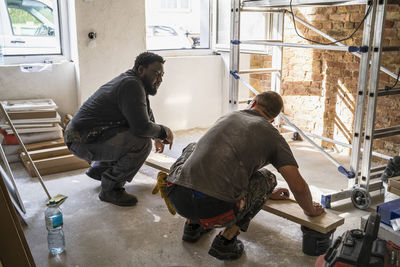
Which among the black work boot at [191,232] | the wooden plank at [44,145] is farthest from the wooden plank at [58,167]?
the black work boot at [191,232]

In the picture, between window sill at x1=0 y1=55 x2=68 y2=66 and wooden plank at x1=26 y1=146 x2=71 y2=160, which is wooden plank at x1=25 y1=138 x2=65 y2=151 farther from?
window sill at x1=0 y1=55 x2=68 y2=66

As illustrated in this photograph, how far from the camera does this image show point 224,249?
2.22 metres

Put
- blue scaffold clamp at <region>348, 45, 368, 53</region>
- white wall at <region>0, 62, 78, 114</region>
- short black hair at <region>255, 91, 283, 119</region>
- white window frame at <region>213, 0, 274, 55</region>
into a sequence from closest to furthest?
short black hair at <region>255, 91, 283, 119</region> < blue scaffold clamp at <region>348, 45, 368, 53</region> < white wall at <region>0, 62, 78, 114</region> < white window frame at <region>213, 0, 274, 55</region>

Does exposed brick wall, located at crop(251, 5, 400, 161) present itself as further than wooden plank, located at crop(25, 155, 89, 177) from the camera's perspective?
Yes

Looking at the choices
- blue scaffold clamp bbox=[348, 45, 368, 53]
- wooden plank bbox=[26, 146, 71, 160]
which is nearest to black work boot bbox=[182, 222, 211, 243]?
blue scaffold clamp bbox=[348, 45, 368, 53]

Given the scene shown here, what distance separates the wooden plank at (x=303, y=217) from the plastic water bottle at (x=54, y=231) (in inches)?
45.9

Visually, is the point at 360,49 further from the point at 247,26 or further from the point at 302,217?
the point at 247,26

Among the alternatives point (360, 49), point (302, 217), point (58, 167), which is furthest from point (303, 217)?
point (58, 167)

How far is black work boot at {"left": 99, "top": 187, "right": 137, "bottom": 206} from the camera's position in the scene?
116 inches

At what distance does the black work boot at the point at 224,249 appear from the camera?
87.4 inches

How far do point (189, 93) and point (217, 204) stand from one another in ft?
10.3

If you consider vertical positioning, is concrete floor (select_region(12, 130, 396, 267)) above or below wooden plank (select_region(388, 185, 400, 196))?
below

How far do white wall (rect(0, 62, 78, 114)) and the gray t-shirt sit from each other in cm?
261

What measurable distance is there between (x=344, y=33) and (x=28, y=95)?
3033 millimetres
